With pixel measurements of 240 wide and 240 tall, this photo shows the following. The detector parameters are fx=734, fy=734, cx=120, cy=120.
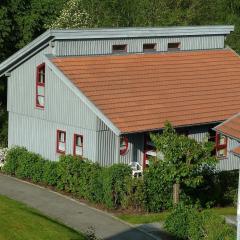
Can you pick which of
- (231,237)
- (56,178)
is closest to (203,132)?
(56,178)

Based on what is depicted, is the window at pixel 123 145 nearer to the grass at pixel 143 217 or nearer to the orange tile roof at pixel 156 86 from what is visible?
the orange tile roof at pixel 156 86

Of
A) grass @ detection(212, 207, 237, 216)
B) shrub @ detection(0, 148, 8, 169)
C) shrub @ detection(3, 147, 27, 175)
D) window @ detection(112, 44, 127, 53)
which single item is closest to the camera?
grass @ detection(212, 207, 237, 216)

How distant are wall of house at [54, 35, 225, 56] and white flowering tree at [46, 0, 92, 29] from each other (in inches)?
492

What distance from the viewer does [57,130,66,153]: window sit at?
107 ft

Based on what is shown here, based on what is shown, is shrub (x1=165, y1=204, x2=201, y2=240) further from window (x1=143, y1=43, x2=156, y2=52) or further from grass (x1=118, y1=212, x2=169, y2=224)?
window (x1=143, y1=43, x2=156, y2=52)

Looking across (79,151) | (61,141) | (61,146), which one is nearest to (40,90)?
(61,141)

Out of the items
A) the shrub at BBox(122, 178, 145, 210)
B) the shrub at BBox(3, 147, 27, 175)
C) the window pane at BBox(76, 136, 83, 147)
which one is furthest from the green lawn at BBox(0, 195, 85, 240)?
the shrub at BBox(3, 147, 27, 175)

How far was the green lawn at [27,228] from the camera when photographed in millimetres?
21375

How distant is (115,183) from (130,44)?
32.7 feet

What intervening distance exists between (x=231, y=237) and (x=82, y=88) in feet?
36.5

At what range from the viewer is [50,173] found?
31.2 meters

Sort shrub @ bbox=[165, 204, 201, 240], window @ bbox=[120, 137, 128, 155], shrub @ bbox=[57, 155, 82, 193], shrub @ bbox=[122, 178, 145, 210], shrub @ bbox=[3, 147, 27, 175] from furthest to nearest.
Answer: shrub @ bbox=[3, 147, 27, 175] → window @ bbox=[120, 137, 128, 155] → shrub @ bbox=[57, 155, 82, 193] → shrub @ bbox=[122, 178, 145, 210] → shrub @ bbox=[165, 204, 201, 240]

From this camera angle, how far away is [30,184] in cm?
3194

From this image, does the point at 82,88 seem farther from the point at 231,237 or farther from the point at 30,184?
the point at 231,237
